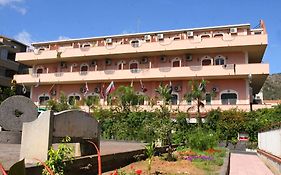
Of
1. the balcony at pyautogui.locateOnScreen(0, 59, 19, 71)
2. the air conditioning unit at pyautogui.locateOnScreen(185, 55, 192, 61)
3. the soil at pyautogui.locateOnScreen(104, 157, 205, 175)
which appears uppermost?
the balcony at pyautogui.locateOnScreen(0, 59, 19, 71)

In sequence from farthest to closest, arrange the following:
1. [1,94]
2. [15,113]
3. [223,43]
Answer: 1. [1,94]
2. [223,43]
3. [15,113]

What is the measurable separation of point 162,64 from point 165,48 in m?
2.52

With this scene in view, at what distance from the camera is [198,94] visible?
97.8 feet

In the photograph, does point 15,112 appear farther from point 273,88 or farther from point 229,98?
point 273,88

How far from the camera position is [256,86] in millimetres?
37344

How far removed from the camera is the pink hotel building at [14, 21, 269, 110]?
103ft

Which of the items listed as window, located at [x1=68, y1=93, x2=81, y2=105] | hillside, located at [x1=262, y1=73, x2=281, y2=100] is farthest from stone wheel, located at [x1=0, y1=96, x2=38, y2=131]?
hillside, located at [x1=262, y1=73, x2=281, y2=100]

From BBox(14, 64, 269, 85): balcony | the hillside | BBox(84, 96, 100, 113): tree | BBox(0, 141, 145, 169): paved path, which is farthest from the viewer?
the hillside

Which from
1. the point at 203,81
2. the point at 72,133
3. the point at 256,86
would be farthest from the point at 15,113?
the point at 256,86

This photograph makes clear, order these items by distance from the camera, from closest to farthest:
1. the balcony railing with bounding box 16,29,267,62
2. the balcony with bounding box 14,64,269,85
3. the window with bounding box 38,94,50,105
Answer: the balcony with bounding box 14,64,269,85 < the balcony railing with bounding box 16,29,267,62 < the window with bounding box 38,94,50,105

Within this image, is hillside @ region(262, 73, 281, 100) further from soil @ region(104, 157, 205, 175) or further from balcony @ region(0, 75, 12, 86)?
soil @ region(104, 157, 205, 175)

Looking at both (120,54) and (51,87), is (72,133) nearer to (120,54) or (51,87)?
(120,54)

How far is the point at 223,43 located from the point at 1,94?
1010 inches

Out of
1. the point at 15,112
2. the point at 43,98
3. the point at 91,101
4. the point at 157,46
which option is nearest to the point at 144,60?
the point at 157,46
